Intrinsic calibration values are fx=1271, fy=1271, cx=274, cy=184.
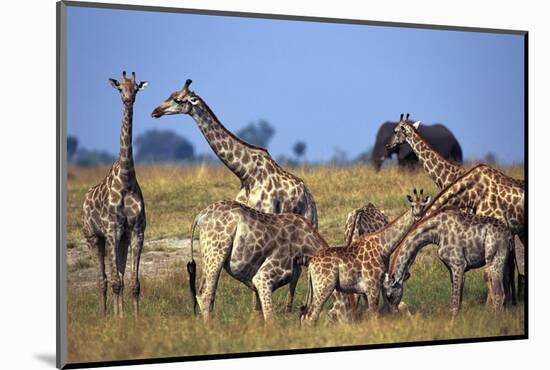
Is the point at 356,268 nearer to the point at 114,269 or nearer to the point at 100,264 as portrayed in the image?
the point at 114,269

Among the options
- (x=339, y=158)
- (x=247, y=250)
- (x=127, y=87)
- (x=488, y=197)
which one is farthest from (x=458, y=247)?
(x=127, y=87)

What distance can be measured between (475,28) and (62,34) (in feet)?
13.3

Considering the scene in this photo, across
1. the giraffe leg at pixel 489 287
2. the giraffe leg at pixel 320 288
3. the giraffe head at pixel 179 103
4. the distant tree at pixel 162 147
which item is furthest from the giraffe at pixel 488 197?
the giraffe head at pixel 179 103

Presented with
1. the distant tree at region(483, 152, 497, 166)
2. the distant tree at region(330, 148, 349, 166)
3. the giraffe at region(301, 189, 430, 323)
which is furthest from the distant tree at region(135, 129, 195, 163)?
the distant tree at region(483, 152, 497, 166)

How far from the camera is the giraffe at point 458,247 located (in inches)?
444

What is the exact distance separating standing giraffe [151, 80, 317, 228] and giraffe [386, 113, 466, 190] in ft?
3.52

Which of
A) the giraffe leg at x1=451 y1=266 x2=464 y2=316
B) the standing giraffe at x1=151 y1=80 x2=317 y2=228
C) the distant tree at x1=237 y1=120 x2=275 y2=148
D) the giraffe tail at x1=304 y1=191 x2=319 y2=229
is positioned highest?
the distant tree at x1=237 y1=120 x2=275 y2=148

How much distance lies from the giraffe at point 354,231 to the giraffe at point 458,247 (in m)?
0.32

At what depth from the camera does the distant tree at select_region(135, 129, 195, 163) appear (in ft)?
34.9

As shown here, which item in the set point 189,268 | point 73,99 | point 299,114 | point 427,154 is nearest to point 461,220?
point 427,154

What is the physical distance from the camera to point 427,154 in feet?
39.0

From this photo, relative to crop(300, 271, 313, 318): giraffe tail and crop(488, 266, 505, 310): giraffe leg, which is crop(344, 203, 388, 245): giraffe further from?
crop(488, 266, 505, 310): giraffe leg

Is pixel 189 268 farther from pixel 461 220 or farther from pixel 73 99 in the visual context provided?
pixel 461 220

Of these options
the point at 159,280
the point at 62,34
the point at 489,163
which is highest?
the point at 62,34
